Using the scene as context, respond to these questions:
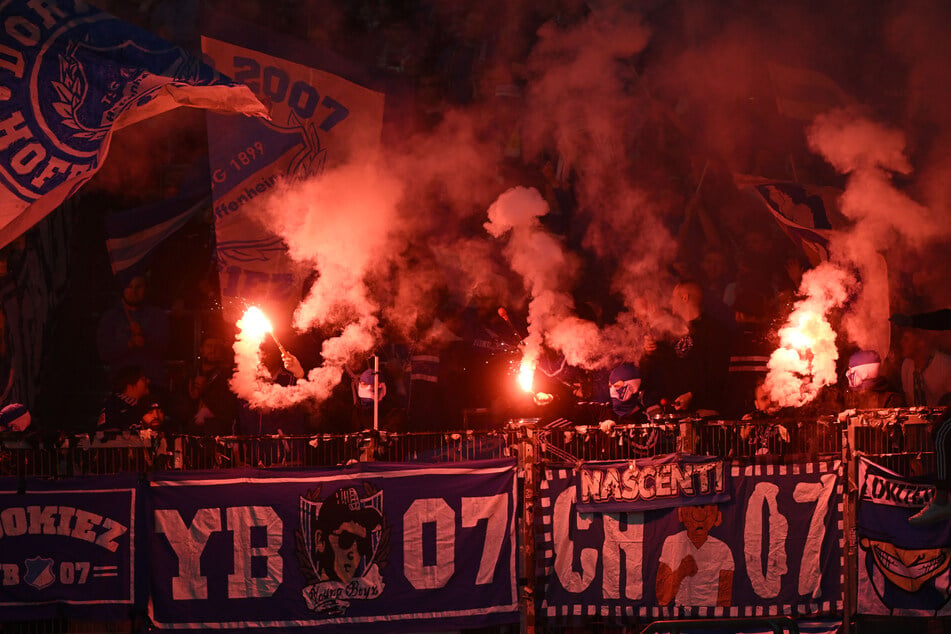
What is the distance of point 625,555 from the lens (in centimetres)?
770

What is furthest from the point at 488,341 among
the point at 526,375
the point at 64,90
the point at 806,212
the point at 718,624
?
the point at 718,624

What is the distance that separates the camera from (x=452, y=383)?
456 inches

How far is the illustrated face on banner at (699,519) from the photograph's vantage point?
7.71 m

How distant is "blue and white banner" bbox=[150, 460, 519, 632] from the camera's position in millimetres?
7480

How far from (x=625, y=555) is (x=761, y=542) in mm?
1018

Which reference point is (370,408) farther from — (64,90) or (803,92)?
(803,92)

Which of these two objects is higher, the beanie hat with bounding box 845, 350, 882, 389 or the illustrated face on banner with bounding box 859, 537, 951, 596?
the beanie hat with bounding box 845, 350, 882, 389

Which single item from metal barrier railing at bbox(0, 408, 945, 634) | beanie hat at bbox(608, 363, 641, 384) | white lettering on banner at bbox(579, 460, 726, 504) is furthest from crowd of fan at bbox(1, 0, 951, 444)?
white lettering on banner at bbox(579, 460, 726, 504)

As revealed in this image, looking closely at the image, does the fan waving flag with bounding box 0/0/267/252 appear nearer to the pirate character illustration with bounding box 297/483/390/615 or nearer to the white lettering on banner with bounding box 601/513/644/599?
the pirate character illustration with bounding box 297/483/390/615

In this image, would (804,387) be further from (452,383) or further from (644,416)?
(452,383)

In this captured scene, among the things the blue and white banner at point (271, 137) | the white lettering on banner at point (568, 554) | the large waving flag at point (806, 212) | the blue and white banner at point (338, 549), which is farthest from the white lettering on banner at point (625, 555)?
the blue and white banner at point (271, 137)

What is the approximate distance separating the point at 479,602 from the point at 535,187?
5874mm

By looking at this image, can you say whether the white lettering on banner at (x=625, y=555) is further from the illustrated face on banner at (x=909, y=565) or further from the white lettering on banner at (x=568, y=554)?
the illustrated face on banner at (x=909, y=565)

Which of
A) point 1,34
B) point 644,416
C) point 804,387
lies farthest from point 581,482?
point 1,34
